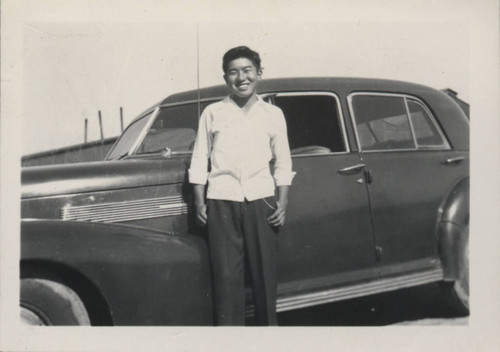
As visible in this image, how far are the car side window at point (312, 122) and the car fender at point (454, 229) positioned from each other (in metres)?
0.69

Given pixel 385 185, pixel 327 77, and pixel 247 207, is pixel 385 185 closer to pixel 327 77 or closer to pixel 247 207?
pixel 327 77

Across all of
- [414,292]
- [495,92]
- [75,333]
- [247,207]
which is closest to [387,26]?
[495,92]

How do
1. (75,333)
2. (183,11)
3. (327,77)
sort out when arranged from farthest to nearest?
1. (327,77)
2. (183,11)
3. (75,333)

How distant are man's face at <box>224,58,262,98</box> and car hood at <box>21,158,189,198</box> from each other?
17.8 inches

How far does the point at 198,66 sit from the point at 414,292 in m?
1.81

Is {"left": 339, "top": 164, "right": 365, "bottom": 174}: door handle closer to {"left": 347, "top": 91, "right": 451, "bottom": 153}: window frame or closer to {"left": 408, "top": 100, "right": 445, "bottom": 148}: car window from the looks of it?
{"left": 347, "top": 91, "right": 451, "bottom": 153}: window frame

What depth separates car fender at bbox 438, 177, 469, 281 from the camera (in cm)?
278

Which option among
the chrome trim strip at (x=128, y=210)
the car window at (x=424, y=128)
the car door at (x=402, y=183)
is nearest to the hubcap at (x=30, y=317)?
the chrome trim strip at (x=128, y=210)

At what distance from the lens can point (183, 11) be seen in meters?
2.65

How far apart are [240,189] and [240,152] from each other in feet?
0.57

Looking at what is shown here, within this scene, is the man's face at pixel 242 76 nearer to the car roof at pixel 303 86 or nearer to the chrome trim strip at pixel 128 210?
the car roof at pixel 303 86

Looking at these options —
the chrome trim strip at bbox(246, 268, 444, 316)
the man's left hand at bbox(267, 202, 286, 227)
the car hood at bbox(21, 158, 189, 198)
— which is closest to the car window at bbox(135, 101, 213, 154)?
the car hood at bbox(21, 158, 189, 198)

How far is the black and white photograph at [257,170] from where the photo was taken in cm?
226

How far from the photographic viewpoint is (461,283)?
2.82m
